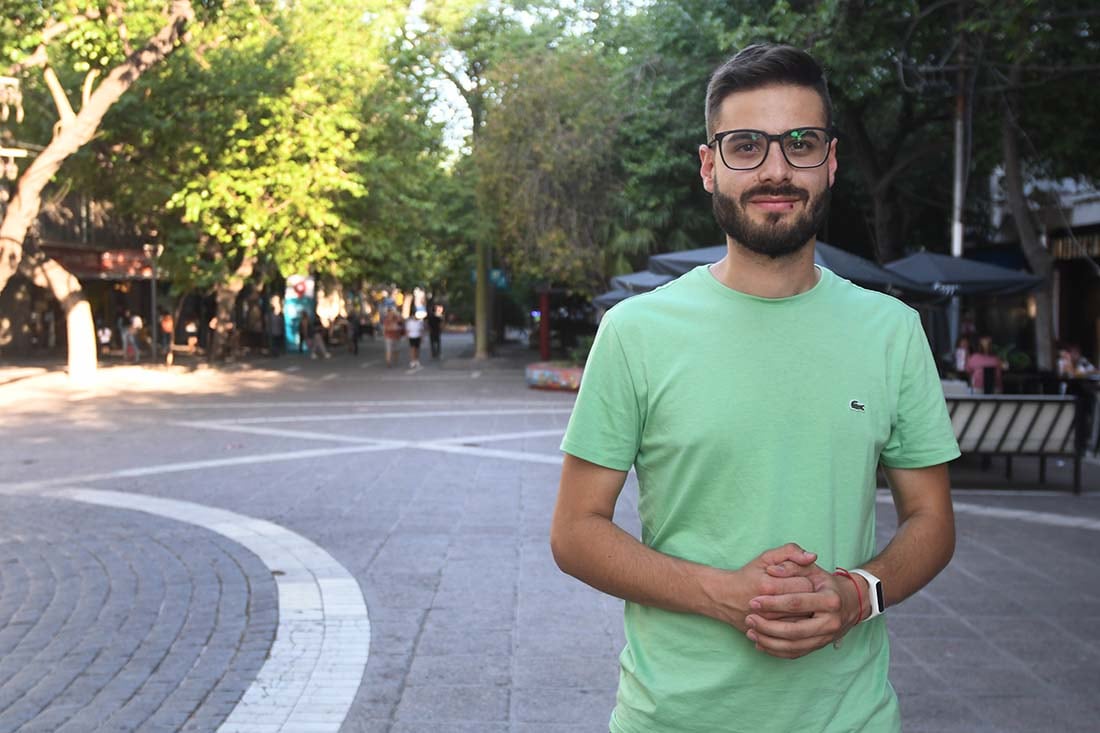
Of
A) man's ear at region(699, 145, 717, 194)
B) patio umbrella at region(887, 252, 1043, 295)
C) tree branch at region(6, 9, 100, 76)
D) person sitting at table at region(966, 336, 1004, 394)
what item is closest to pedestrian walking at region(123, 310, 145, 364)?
tree branch at region(6, 9, 100, 76)

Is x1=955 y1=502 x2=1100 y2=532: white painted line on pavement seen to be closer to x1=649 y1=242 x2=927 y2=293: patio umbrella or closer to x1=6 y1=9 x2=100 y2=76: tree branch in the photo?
x1=649 y1=242 x2=927 y2=293: patio umbrella

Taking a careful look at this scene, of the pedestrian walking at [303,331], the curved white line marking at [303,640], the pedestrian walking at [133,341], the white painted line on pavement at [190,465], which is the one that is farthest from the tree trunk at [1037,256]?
the pedestrian walking at [303,331]

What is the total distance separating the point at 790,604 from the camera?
1.80 m

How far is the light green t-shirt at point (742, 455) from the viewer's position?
1.91 meters

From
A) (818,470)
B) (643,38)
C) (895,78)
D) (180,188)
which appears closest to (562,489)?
(818,470)

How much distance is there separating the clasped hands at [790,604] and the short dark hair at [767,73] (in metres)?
0.72

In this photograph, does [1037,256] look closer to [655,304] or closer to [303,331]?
[655,304]

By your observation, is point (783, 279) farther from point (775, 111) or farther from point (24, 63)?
point (24, 63)

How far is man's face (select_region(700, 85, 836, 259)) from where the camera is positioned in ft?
6.43

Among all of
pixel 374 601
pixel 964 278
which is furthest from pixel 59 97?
pixel 374 601

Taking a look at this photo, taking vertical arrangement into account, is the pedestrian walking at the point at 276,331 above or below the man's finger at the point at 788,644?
below

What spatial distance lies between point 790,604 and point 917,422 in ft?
1.41

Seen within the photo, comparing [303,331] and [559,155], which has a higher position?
[559,155]

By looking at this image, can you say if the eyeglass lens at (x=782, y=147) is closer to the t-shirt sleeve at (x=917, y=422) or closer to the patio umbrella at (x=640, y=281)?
the t-shirt sleeve at (x=917, y=422)
